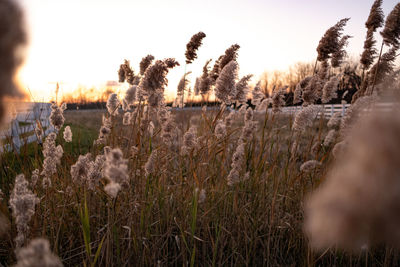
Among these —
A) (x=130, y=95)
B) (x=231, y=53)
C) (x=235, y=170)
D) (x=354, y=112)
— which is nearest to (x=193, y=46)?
(x=231, y=53)

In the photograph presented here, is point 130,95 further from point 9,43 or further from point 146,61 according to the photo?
point 9,43

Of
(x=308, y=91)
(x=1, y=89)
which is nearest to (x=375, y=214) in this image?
(x=1, y=89)

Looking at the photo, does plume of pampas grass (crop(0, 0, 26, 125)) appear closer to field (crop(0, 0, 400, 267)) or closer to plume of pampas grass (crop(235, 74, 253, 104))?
field (crop(0, 0, 400, 267))

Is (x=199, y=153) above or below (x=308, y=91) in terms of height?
below

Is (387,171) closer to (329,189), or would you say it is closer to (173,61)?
(329,189)

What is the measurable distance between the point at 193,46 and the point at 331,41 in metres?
1.39

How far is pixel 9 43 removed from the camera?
1.94ft

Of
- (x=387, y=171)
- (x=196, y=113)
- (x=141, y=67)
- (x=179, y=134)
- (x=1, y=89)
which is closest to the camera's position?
(x=387, y=171)

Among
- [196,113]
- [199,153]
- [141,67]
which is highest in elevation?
[141,67]

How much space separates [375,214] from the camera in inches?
17.7

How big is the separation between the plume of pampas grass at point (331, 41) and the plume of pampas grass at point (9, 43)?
291cm

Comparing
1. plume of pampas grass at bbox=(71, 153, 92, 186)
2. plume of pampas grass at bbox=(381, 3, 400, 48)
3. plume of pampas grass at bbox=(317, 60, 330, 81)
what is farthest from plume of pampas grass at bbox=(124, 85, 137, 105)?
plume of pampas grass at bbox=(381, 3, 400, 48)

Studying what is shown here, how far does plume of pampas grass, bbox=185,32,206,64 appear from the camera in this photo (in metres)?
2.88

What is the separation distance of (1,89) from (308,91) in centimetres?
283
